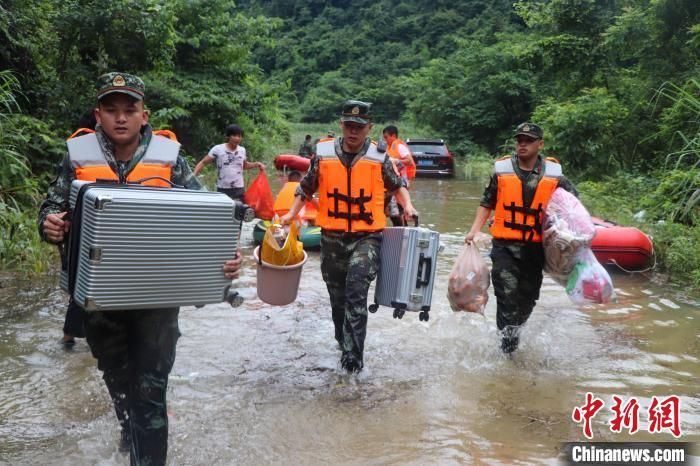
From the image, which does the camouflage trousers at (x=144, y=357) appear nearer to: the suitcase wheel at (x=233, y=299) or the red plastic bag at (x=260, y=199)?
the suitcase wheel at (x=233, y=299)

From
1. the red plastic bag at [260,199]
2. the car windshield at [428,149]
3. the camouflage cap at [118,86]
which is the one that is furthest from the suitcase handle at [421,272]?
the car windshield at [428,149]

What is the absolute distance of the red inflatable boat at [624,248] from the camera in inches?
326

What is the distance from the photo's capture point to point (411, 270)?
4.95 meters

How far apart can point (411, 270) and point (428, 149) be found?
645 inches

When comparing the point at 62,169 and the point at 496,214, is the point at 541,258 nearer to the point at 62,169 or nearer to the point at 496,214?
the point at 496,214

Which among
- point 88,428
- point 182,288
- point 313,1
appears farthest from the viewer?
point 313,1

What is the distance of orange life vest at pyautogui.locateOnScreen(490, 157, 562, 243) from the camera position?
536 centimetres

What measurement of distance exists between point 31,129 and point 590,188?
918cm

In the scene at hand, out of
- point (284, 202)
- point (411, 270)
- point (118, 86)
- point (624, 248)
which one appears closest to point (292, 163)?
point (284, 202)

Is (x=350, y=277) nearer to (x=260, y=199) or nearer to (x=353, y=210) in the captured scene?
(x=353, y=210)

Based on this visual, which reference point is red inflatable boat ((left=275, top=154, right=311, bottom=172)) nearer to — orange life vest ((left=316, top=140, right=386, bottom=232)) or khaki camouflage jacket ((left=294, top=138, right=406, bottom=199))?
khaki camouflage jacket ((left=294, top=138, right=406, bottom=199))

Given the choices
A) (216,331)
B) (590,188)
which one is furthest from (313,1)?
(216,331)

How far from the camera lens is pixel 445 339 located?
5969mm

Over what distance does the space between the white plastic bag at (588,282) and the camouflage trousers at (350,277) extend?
5.00ft
